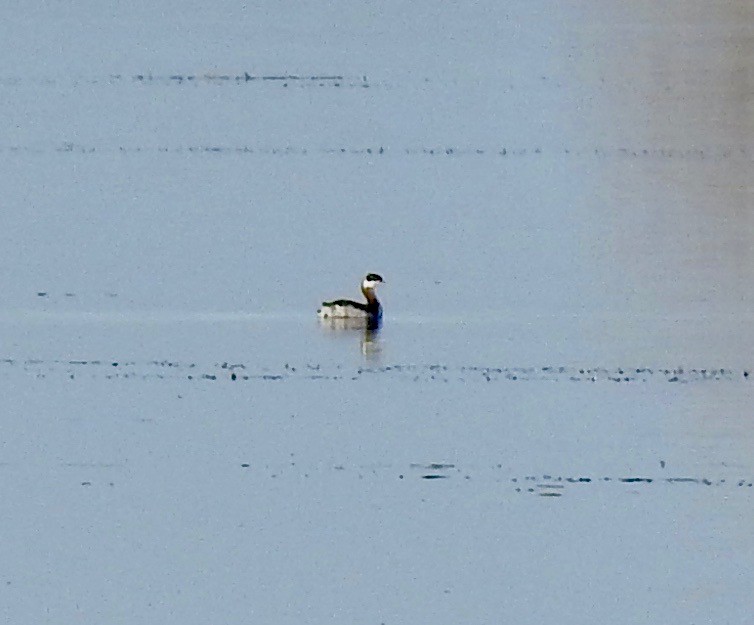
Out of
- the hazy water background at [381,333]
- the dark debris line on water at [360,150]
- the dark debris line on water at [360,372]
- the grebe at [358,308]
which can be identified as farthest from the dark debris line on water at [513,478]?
the dark debris line on water at [360,150]

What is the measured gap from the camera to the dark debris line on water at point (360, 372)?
11078 mm

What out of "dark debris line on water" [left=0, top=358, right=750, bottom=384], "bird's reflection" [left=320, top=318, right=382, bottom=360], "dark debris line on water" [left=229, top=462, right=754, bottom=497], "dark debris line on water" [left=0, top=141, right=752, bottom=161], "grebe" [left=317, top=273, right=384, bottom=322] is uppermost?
"dark debris line on water" [left=0, top=141, right=752, bottom=161]

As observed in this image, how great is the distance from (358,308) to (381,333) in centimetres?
22

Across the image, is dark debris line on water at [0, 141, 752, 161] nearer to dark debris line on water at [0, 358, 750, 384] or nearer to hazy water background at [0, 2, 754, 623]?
hazy water background at [0, 2, 754, 623]

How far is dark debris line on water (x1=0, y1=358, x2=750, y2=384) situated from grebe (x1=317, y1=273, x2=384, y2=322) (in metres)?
0.75

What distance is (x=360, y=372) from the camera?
11.3 metres

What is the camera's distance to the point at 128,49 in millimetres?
22250

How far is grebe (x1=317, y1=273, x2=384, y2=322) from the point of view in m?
12.2

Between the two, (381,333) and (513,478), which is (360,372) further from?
(513,478)

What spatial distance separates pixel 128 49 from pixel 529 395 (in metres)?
12.0

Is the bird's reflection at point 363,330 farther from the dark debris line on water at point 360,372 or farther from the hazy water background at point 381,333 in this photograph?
the dark debris line on water at point 360,372

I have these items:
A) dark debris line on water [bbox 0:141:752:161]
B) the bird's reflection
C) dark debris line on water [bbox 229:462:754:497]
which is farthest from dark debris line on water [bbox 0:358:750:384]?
dark debris line on water [bbox 0:141:752:161]

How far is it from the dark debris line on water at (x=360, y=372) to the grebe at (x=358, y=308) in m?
0.75

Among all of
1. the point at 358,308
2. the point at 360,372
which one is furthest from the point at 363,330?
the point at 360,372
